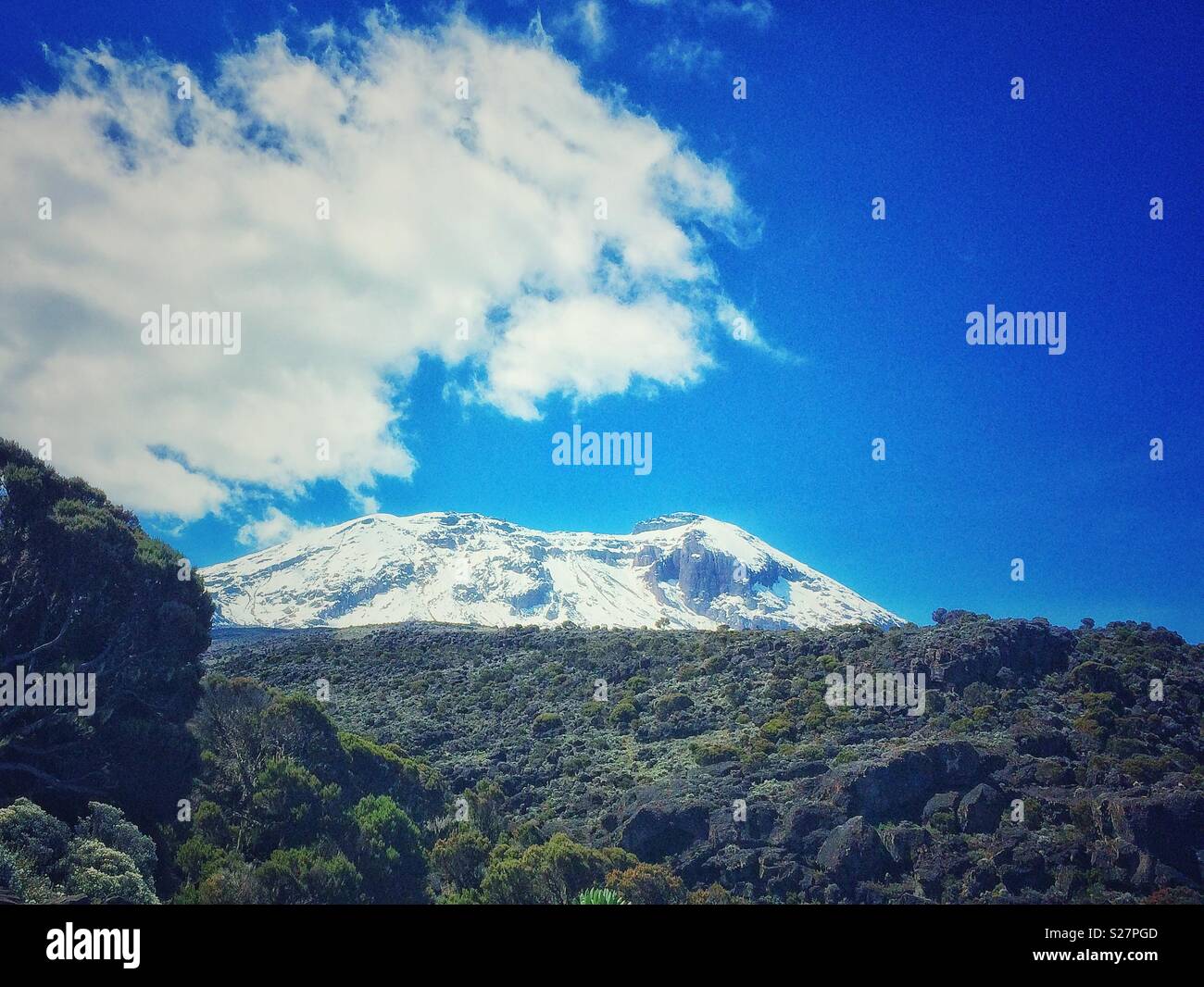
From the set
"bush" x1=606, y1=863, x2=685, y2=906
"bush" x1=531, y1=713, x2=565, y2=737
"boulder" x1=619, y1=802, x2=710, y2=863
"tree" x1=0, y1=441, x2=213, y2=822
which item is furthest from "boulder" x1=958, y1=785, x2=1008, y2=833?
"tree" x1=0, y1=441, x2=213, y2=822

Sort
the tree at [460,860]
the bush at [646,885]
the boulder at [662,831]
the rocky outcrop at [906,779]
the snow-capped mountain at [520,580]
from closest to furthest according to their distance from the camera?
the bush at [646,885] → the tree at [460,860] → the boulder at [662,831] → the rocky outcrop at [906,779] → the snow-capped mountain at [520,580]

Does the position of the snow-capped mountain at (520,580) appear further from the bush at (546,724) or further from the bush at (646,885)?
the bush at (646,885)

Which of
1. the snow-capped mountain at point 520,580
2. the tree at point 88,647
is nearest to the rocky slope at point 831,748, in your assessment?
the tree at point 88,647

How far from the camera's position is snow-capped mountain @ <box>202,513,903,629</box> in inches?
4877

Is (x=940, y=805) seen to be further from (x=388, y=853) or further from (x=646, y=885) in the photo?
(x=388, y=853)

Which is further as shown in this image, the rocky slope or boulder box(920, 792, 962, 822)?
boulder box(920, 792, 962, 822)

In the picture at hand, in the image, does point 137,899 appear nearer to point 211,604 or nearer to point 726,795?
point 211,604

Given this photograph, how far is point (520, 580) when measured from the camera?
149 m

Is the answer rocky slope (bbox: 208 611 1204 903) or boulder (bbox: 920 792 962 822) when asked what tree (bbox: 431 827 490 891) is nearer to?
rocky slope (bbox: 208 611 1204 903)

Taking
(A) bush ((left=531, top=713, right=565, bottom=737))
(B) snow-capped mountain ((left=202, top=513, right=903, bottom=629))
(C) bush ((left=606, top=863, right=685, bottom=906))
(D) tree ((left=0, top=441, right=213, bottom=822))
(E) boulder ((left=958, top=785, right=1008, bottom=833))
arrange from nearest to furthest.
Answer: (D) tree ((left=0, top=441, right=213, bottom=822)), (C) bush ((left=606, top=863, right=685, bottom=906)), (E) boulder ((left=958, top=785, right=1008, bottom=833)), (A) bush ((left=531, top=713, right=565, bottom=737)), (B) snow-capped mountain ((left=202, top=513, right=903, bottom=629))

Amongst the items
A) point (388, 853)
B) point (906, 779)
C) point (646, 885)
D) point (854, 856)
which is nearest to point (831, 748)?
point (906, 779)

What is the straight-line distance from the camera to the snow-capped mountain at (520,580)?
A: 12388 cm
